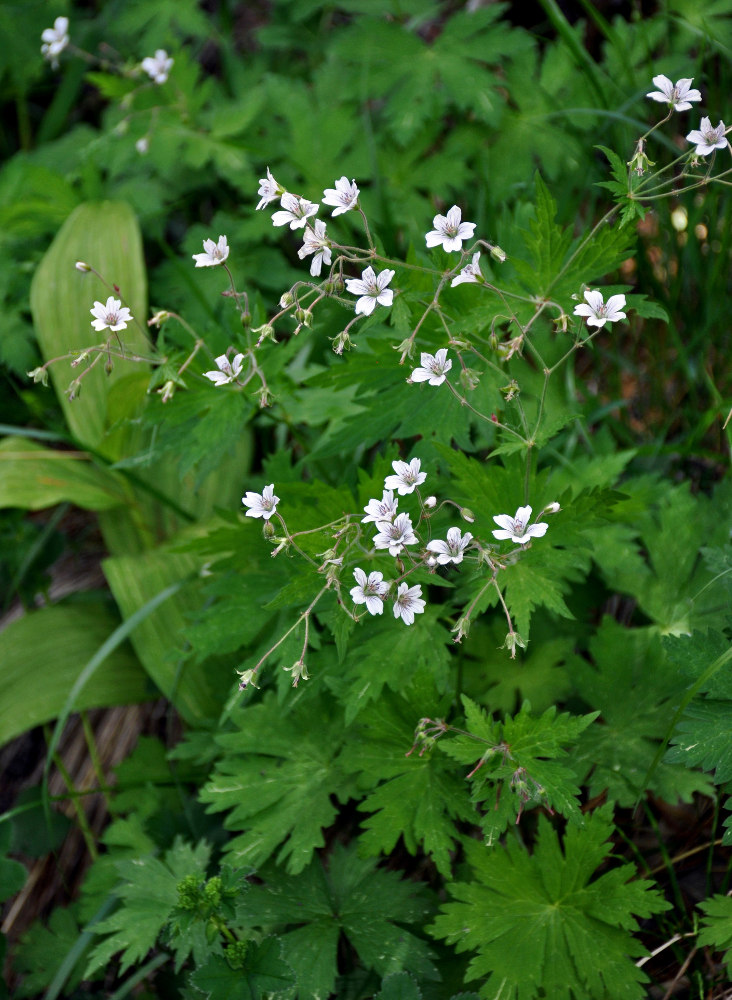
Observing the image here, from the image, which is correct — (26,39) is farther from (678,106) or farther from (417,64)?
(678,106)

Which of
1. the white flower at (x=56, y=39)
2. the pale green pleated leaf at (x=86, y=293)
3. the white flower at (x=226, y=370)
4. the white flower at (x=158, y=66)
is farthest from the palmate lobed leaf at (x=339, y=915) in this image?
the white flower at (x=56, y=39)

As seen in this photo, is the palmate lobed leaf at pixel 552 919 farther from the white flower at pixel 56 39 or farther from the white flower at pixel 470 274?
the white flower at pixel 56 39

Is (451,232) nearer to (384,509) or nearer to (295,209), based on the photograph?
(295,209)

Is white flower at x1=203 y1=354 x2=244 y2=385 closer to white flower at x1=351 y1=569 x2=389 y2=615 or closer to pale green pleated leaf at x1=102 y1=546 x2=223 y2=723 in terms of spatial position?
white flower at x1=351 y1=569 x2=389 y2=615

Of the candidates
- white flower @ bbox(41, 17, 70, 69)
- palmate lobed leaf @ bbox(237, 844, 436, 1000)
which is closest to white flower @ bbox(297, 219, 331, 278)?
palmate lobed leaf @ bbox(237, 844, 436, 1000)

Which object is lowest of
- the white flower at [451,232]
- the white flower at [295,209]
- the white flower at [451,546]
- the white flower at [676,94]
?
the white flower at [451,546]
